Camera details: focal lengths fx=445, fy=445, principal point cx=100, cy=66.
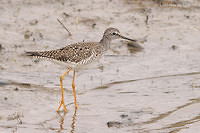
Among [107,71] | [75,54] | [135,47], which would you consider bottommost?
[107,71]

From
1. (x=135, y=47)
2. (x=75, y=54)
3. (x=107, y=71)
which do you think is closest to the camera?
(x=75, y=54)

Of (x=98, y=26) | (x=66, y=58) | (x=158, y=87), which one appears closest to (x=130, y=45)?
(x=98, y=26)

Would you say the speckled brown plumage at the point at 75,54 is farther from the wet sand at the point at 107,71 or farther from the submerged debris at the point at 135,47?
the submerged debris at the point at 135,47

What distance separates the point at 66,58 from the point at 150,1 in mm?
7480

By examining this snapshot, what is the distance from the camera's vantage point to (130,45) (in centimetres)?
1355

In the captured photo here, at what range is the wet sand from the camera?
8.95 m

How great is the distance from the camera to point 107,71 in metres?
12.1

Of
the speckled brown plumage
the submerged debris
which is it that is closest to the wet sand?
the submerged debris

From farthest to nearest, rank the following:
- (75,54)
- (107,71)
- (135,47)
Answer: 1. (135,47)
2. (107,71)
3. (75,54)

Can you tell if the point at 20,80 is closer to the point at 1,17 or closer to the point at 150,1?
the point at 1,17

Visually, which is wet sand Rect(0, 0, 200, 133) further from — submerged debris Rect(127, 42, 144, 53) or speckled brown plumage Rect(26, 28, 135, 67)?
speckled brown plumage Rect(26, 28, 135, 67)

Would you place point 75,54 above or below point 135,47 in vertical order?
below

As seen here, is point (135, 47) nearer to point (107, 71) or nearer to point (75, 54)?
point (107, 71)

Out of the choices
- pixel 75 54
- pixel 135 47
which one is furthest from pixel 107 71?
pixel 75 54
